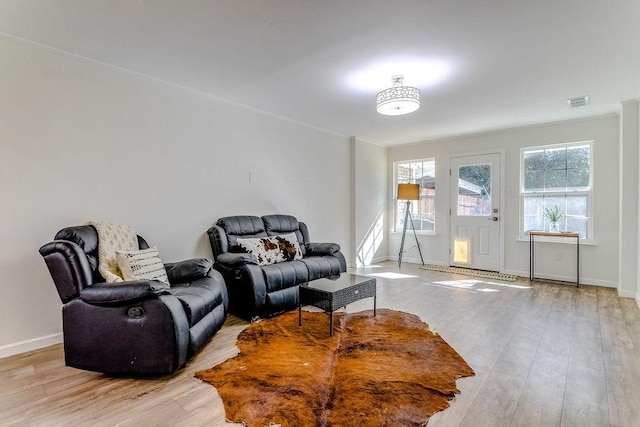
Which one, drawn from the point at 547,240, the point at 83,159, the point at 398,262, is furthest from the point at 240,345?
the point at 547,240

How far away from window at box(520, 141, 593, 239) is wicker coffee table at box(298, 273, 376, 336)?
351 centimetres

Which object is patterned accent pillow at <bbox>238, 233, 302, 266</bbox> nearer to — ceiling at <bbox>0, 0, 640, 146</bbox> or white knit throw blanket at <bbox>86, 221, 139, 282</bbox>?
white knit throw blanket at <bbox>86, 221, 139, 282</bbox>

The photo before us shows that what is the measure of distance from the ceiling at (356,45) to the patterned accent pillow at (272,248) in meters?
1.64

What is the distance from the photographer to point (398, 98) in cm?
309

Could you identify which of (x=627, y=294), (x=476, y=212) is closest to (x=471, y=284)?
(x=476, y=212)

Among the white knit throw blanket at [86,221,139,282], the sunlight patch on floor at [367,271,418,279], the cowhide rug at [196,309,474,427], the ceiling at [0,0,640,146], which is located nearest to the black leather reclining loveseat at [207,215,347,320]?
the cowhide rug at [196,309,474,427]

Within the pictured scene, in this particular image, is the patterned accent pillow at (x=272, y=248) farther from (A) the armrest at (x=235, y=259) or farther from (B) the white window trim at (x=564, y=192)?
(B) the white window trim at (x=564, y=192)

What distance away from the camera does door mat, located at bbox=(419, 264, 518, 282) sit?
5074 mm

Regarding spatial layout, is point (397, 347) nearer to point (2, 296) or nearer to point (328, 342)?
point (328, 342)

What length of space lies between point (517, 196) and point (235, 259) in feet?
14.8

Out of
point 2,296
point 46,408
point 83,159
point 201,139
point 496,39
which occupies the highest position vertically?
point 496,39

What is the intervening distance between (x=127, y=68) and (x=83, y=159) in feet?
3.02

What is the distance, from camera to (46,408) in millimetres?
1805

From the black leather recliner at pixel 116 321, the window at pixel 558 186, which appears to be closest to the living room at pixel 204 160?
the window at pixel 558 186
